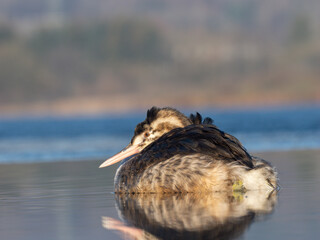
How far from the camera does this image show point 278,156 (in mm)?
18094

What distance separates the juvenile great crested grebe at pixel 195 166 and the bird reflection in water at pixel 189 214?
161 mm

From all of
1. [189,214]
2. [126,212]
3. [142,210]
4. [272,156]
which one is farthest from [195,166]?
[272,156]

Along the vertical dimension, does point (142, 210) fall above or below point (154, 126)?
below

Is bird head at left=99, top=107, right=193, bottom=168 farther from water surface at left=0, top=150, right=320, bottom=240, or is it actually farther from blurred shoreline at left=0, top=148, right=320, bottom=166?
blurred shoreline at left=0, top=148, right=320, bottom=166

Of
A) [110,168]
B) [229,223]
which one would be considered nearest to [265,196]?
[229,223]

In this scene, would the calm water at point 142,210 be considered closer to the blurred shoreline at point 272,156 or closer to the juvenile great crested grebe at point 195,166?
the juvenile great crested grebe at point 195,166

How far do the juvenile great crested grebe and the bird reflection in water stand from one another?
0.16 metres

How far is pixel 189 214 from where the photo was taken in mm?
9008

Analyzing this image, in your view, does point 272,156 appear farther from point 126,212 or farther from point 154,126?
point 126,212

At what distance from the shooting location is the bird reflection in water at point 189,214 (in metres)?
7.83

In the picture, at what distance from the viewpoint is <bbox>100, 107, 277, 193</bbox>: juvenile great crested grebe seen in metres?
11.0

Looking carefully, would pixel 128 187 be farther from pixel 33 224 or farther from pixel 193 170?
pixel 33 224

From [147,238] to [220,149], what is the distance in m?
3.64

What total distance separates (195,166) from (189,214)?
2.11 m
